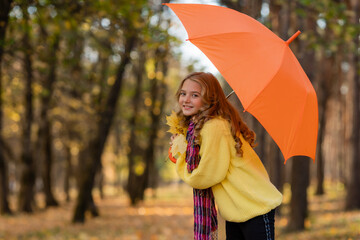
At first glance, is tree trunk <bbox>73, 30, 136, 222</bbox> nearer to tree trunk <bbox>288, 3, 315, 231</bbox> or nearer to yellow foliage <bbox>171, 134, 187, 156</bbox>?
tree trunk <bbox>288, 3, 315, 231</bbox>

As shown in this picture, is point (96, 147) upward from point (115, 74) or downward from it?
downward

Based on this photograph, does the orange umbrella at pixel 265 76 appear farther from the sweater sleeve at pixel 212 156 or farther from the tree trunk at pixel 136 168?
the tree trunk at pixel 136 168

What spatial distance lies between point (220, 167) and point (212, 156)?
10 cm

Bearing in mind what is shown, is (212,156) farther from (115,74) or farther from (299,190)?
(115,74)

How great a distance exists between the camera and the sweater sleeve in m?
3.20

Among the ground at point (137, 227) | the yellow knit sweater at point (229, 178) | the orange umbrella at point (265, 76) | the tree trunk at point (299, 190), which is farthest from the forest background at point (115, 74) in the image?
the yellow knit sweater at point (229, 178)

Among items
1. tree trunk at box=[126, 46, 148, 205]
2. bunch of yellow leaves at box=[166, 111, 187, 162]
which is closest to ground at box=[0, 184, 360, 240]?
tree trunk at box=[126, 46, 148, 205]

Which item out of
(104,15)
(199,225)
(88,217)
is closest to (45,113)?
(88,217)

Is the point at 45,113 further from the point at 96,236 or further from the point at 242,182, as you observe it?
the point at 242,182

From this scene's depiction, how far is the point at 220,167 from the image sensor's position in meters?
3.21

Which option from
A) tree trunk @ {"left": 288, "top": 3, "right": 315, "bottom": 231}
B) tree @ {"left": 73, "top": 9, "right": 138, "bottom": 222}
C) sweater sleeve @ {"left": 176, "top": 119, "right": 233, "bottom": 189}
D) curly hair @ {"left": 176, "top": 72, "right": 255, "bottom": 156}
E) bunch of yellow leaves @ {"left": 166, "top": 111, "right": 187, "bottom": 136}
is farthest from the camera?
tree @ {"left": 73, "top": 9, "right": 138, "bottom": 222}

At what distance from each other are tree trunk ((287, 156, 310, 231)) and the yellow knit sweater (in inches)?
282

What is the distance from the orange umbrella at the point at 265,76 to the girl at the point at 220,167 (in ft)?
0.63

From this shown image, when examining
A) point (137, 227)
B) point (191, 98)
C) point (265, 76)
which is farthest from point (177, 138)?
point (137, 227)
